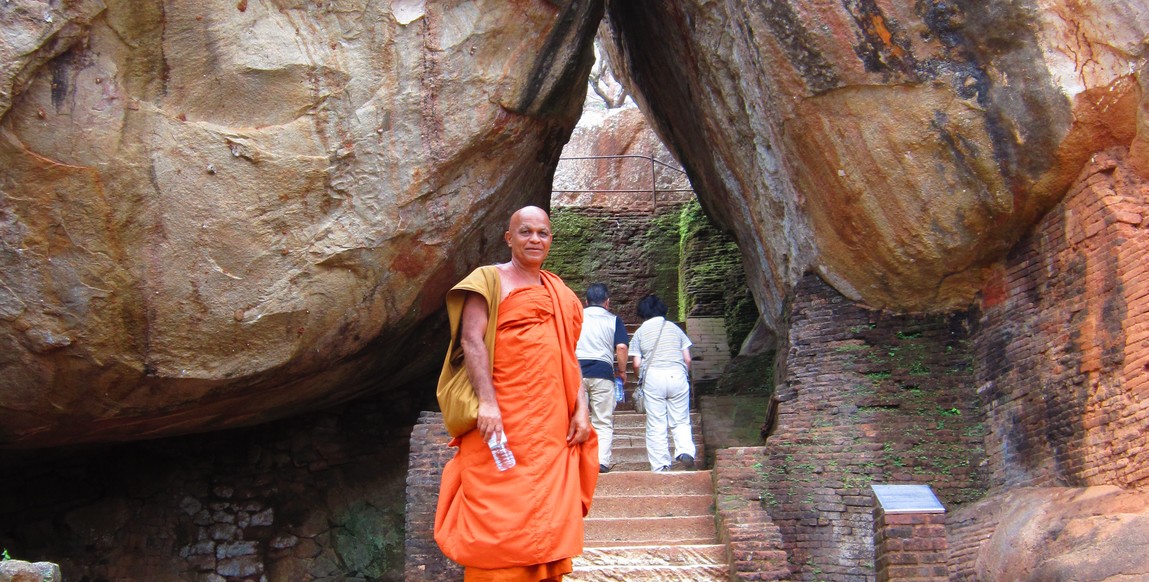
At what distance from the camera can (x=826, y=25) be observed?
7629 mm

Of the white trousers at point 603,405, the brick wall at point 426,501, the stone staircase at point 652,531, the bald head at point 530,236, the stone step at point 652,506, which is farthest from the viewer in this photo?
the white trousers at point 603,405

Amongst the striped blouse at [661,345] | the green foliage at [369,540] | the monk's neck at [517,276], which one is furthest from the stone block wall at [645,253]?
the monk's neck at [517,276]

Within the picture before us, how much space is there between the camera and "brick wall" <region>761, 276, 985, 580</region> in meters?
7.92

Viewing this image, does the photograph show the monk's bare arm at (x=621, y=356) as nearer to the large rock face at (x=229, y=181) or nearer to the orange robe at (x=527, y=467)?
the large rock face at (x=229, y=181)

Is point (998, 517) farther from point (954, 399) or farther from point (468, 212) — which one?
point (468, 212)

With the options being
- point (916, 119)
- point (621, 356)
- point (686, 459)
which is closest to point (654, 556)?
point (686, 459)

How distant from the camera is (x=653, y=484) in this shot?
8000mm

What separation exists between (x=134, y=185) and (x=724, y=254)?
26.7 feet

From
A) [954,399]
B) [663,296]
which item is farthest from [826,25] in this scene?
[663,296]

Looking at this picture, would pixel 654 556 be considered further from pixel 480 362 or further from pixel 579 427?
pixel 480 362

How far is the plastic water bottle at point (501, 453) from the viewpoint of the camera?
453cm

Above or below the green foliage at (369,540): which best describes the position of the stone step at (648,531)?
below

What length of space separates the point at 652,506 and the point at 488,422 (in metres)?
3.54

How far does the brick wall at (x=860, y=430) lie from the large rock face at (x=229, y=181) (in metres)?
2.98
